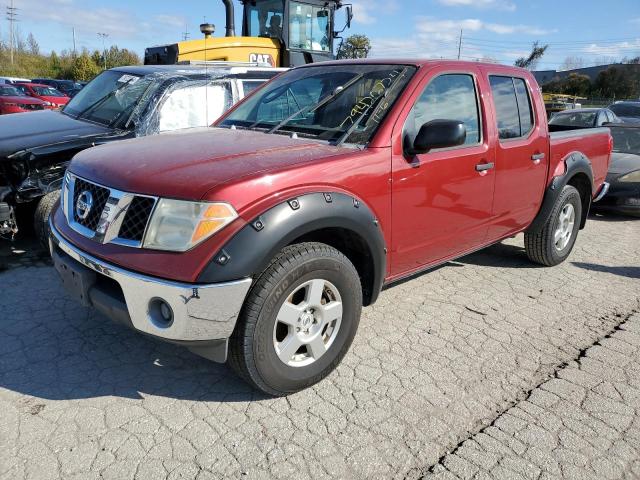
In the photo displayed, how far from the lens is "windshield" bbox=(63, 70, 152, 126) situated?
17.6 ft

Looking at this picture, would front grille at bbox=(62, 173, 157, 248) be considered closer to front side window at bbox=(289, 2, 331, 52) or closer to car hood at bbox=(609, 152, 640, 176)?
car hood at bbox=(609, 152, 640, 176)

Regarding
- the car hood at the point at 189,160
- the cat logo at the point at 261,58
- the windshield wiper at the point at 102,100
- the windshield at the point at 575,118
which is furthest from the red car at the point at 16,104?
the car hood at the point at 189,160

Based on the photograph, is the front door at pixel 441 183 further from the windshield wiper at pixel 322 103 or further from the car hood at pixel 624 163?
the car hood at pixel 624 163

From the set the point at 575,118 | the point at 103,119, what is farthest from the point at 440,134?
the point at 575,118

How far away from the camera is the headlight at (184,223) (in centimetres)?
241

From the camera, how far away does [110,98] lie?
18.6 feet

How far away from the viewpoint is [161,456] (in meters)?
2.43

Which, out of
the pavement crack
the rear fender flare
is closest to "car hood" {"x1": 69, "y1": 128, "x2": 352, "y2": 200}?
the pavement crack

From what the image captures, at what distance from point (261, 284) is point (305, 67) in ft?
7.61

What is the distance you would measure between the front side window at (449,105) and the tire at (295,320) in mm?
1085

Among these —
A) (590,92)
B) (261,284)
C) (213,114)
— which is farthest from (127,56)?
(261,284)

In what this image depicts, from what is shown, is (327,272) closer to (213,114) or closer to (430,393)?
(430,393)

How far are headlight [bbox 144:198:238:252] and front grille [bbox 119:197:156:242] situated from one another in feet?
0.19

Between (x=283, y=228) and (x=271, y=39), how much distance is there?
8287mm
